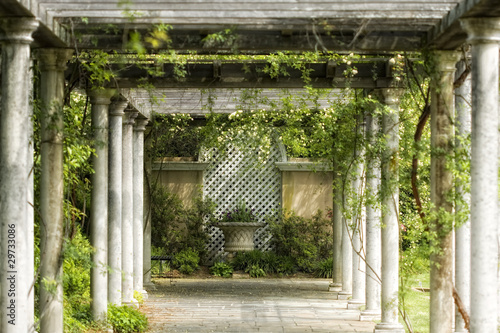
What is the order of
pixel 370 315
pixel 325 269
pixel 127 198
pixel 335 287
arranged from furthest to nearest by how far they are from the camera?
pixel 325 269 < pixel 335 287 < pixel 127 198 < pixel 370 315

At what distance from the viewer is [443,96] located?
21.2 feet

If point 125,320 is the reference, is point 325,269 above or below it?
below

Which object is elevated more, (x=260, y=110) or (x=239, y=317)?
(x=260, y=110)

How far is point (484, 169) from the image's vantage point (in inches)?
209

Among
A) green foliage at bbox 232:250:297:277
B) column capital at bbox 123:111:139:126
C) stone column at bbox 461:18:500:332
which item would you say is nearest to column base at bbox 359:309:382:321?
column capital at bbox 123:111:139:126

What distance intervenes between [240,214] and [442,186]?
10.3 metres

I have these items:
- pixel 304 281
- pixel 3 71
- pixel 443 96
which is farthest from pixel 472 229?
pixel 304 281

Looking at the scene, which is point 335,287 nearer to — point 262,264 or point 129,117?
point 262,264

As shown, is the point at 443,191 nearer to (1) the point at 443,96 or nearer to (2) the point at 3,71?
(1) the point at 443,96

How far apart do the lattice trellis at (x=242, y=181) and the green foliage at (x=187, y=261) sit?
1022mm

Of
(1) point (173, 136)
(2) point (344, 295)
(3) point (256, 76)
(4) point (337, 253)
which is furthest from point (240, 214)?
(3) point (256, 76)

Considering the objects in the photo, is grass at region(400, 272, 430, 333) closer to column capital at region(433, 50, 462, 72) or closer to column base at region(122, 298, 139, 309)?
column capital at region(433, 50, 462, 72)

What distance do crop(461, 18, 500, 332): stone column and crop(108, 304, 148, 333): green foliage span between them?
465cm

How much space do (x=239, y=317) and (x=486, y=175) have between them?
18.2ft
